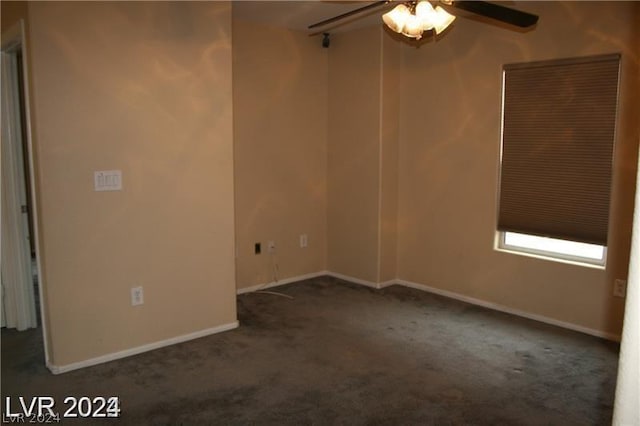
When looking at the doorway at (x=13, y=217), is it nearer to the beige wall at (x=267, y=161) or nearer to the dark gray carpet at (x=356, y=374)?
the dark gray carpet at (x=356, y=374)

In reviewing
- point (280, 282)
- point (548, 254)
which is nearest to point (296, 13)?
point (280, 282)

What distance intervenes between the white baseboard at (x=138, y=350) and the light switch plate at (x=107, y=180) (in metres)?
1.05

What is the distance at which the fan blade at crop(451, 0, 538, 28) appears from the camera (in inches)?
94.0

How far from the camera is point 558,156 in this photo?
3.74 m

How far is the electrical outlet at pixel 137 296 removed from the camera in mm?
3273

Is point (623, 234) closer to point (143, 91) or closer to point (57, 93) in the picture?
point (143, 91)

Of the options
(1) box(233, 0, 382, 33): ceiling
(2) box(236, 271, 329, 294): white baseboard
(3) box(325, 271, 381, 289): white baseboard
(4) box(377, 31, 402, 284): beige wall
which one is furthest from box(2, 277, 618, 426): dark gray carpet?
(1) box(233, 0, 382, 33): ceiling

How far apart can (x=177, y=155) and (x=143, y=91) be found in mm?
451

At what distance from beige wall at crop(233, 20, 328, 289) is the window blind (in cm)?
184

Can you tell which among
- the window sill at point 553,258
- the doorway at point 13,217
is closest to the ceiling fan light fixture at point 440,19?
the window sill at point 553,258

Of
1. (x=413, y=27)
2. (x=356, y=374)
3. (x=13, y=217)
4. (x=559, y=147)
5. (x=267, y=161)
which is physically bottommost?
(x=356, y=374)

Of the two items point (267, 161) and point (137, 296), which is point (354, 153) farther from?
point (137, 296)

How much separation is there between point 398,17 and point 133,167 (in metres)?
1.82

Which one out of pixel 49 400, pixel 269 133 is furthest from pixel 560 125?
pixel 49 400
